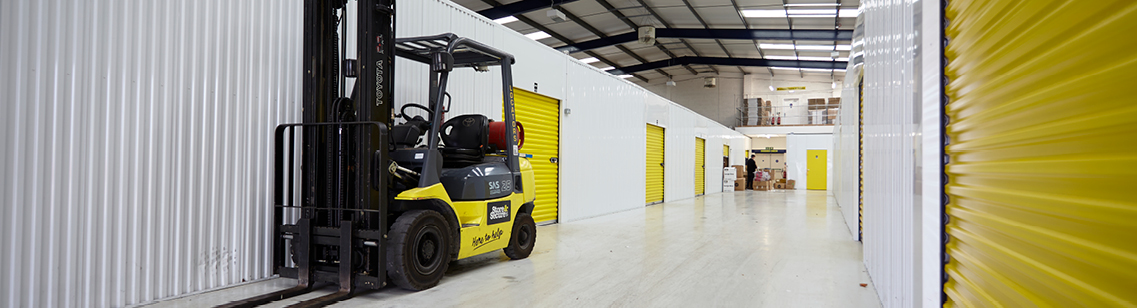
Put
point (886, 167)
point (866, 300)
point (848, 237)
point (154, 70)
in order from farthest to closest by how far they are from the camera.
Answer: point (848, 237) → point (866, 300) → point (154, 70) → point (886, 167)

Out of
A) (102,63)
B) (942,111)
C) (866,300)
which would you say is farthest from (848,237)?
(102,63)

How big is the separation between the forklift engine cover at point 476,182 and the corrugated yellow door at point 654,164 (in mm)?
9644

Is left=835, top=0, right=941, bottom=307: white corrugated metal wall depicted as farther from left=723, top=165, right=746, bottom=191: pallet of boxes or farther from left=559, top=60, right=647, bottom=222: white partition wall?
left=723, top=165, right=746, bottom=191: pallet of boxes

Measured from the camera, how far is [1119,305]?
111cm

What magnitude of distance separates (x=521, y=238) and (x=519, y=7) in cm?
1006

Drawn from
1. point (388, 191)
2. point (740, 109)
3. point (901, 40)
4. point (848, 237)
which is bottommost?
point (848, 237)

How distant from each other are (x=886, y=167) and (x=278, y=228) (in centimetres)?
458

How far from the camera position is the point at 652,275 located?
5.39m

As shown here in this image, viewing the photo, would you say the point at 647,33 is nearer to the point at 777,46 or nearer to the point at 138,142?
the point at 777,46

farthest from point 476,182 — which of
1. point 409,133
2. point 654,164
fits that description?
point 654,164

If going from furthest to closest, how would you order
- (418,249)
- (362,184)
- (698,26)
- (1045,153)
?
1. (698,26)
2. (418,249)
3. (362,184)
4. (1045,153)

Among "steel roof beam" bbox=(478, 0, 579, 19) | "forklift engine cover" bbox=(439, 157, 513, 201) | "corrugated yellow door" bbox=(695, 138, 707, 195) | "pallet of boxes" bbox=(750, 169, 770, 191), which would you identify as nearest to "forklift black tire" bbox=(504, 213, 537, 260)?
"forklift engine cover" bbox=(439, 157, 513, 201)

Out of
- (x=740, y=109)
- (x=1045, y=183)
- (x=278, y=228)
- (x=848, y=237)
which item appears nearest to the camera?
(x=1045, y=183)

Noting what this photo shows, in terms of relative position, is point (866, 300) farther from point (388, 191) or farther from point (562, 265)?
point (388, 191)
